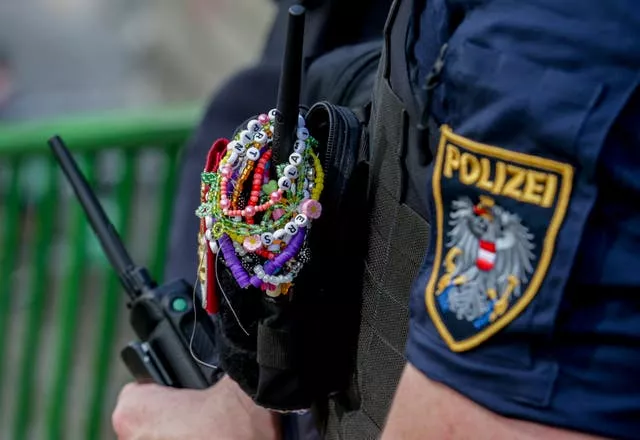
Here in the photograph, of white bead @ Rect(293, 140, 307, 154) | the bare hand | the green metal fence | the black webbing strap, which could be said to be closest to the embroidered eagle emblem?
the black webbing strap

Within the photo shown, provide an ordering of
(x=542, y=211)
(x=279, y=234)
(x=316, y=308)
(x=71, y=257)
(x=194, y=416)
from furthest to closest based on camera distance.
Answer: (x=71, y=257) < (x=194, y=416) < (x=316, y=308) < (x=279, y=234) < (x=542, y=211)

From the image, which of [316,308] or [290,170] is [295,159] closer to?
[290,170]

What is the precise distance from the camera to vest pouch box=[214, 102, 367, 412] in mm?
998

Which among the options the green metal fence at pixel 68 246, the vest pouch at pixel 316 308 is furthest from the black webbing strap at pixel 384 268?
the green metal fence at pixel 68 246

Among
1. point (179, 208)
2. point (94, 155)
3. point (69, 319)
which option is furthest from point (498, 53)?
point (69, 319)

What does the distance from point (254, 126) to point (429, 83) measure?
0.70ft

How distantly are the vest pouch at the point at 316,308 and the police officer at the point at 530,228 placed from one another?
17 cm

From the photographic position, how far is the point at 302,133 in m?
0.98

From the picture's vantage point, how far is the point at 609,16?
721mm

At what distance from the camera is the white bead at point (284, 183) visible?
0.95 m

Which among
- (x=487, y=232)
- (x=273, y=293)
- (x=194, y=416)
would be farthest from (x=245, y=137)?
(x=194, y=416)

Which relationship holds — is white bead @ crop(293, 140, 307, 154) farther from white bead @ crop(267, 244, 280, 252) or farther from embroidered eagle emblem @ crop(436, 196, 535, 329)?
embroidered eagle emblem @ crop(436, 196, 535, 329)

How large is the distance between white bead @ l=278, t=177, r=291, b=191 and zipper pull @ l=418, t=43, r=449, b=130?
0.15 metres

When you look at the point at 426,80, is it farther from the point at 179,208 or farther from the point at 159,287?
the point at 179,208
